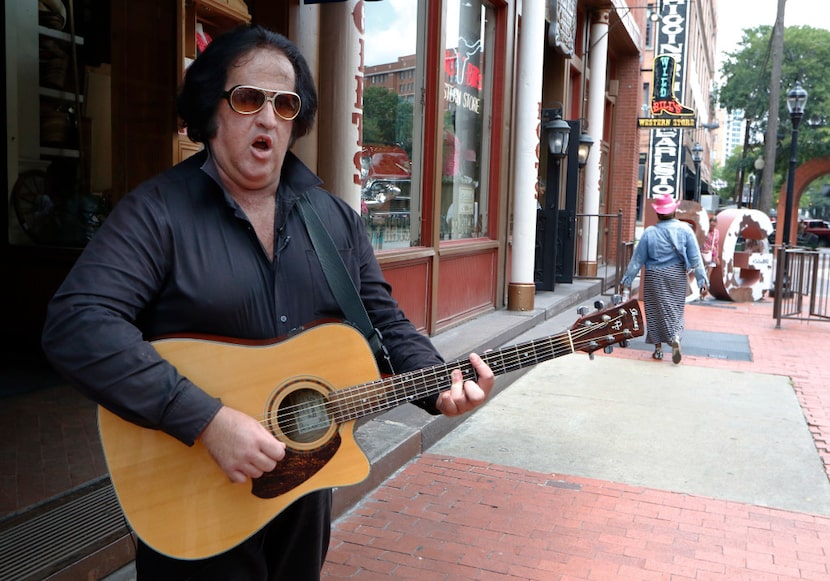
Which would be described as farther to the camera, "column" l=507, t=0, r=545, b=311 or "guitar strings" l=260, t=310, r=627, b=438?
"column" l=507, t=0, r=545, b=311

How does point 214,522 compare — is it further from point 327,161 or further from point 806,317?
point 806,317

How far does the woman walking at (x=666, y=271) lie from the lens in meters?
8.73

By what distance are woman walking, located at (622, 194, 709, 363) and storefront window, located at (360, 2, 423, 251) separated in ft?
9.06

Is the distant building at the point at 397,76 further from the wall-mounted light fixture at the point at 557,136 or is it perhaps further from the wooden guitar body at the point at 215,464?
the wooden guitar body at the point at 215,464

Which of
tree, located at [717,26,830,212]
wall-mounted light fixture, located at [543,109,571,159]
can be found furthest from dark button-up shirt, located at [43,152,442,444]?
tree, located at [717,26,830,212]

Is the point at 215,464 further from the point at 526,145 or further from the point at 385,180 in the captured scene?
the point at 526,145

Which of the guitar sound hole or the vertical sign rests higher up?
the vertical sign

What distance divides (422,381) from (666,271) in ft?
23.7

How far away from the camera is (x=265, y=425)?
6.47 ft

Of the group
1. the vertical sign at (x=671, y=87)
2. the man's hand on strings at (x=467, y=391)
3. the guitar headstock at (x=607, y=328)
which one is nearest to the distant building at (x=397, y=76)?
the guitar headstock at (x=607, y=328)

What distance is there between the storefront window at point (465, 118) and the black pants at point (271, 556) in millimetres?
6494

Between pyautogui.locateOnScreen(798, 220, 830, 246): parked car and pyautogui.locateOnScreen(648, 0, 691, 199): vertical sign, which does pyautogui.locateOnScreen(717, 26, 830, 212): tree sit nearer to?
pyautogui.locateOnScreen(798, 220, 830, 246): parked car

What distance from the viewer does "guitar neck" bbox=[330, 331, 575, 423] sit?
2113 mm

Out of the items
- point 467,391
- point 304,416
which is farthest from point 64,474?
point 467,391
